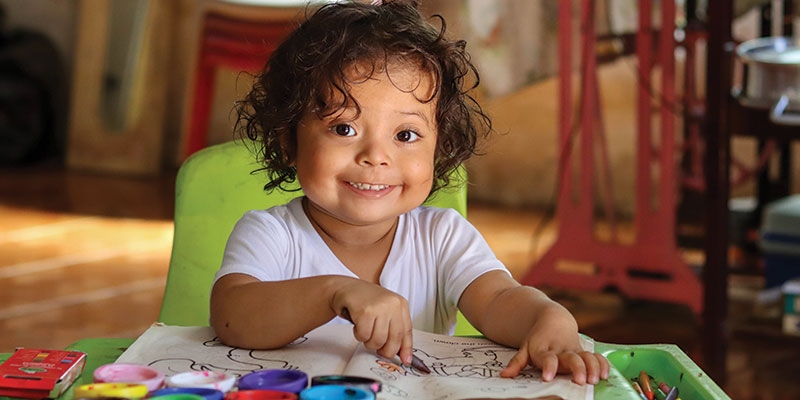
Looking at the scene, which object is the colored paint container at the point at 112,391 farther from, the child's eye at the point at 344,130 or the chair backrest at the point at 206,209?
the chair backrest at the point at 206,209

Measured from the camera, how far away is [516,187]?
416cm

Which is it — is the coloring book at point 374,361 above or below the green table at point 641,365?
above

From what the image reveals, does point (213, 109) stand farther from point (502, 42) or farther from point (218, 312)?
point (218, 312)

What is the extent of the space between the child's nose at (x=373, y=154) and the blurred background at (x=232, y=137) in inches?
56.8

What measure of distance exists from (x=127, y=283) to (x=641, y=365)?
7.72ft

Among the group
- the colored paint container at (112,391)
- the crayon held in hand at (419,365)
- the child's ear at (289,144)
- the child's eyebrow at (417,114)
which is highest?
the child's eyebrow at (417,114)

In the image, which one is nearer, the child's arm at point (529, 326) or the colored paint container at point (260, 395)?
the colored paint container at point (260, 395)

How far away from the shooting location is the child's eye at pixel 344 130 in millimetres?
891

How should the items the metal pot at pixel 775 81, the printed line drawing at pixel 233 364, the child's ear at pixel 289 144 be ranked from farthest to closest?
1. the metal pot at pixel 775 81
2. the child's ear at pixel 289 144
3. the printed line drawing at pixel 233 364

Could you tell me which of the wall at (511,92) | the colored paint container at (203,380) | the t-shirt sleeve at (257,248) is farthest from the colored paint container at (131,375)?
the wall at (511,92)

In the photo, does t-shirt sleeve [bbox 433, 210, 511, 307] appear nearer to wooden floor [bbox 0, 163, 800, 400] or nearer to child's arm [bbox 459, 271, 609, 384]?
child's arm [bbox 459, 271, 609, 384]

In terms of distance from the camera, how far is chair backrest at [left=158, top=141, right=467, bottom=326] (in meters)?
1.13

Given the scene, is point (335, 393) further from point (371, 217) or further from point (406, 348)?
point (371, 217)

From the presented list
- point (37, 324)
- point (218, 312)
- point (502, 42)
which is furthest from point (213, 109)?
point (218, 312)
